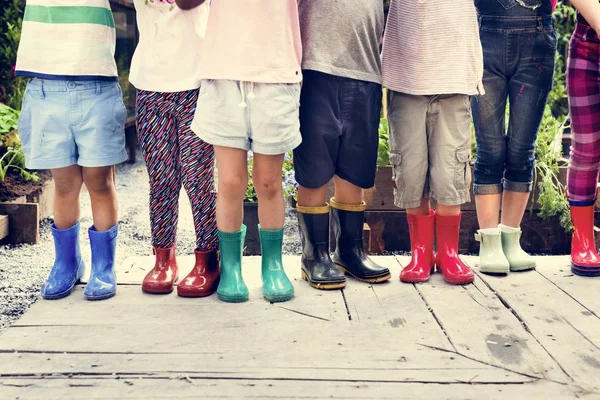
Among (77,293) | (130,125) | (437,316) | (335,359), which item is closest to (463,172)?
(437,316)

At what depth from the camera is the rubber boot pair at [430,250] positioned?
9.94 ft

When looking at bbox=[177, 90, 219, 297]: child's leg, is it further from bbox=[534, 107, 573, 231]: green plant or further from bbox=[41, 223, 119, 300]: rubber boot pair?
bbox=[534, 107, 573, 231]: green plant

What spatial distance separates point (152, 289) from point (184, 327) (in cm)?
40

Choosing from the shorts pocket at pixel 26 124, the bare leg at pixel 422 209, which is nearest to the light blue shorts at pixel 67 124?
the shorts pocket at pixel 26 124

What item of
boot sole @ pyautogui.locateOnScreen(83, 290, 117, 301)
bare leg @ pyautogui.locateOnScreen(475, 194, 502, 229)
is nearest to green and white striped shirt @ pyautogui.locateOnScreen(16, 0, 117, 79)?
boot sole @ pyautogui.locateOnScreen(83, 290, 117, 301)

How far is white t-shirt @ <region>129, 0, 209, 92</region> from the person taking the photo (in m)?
2.73

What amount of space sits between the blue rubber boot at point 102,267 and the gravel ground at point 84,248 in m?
0.42

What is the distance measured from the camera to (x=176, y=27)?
2.74m

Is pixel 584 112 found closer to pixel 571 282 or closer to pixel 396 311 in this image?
pixel 571 282

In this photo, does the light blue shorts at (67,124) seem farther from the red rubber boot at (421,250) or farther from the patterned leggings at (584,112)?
the patterned leggings at (584,112)

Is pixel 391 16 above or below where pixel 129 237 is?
above

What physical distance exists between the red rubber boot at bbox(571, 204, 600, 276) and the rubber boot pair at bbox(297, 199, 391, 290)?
2.69ft

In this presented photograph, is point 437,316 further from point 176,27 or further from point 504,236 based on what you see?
point 176,27

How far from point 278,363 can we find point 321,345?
189 millimetres
